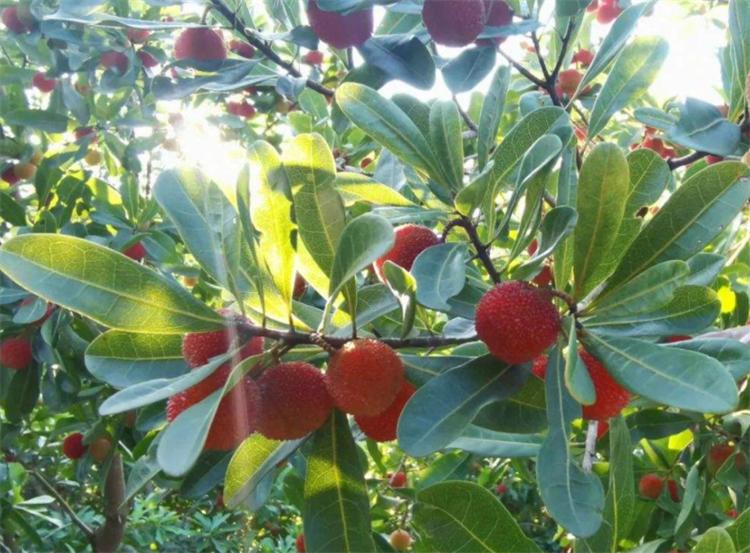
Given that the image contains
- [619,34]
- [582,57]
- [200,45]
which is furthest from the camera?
[582,57]

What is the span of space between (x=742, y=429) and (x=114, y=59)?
158 centimetres

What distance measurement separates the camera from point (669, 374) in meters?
0.61

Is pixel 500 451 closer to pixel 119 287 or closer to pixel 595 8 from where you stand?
pixel 119 287

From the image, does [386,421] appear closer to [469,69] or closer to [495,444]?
[495,444]

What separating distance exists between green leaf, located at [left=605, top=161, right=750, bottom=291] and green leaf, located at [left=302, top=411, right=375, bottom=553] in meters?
0.27

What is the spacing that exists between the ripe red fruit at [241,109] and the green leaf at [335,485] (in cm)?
176

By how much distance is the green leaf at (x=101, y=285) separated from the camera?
635mm

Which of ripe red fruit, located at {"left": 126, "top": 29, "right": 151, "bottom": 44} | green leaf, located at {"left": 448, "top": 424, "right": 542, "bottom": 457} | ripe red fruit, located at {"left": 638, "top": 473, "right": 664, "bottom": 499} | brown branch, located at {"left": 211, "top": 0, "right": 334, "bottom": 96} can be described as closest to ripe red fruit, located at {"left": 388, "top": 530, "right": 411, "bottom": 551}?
ripe red fruit, located at {"left": 638, "top": 473, "right": 664, "bottom": 499}

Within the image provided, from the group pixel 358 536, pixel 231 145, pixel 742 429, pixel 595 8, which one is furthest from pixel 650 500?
pixel 231 145

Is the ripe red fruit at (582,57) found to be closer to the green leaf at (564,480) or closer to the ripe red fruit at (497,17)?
the ripe red fruit at (497,17)

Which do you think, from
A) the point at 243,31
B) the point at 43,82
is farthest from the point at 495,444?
the point at 43,82

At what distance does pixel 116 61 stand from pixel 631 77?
148 centimetres

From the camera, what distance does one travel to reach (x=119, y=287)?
66cm

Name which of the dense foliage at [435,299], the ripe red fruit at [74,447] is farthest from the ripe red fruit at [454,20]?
the ripe red fruit at [74,447]
